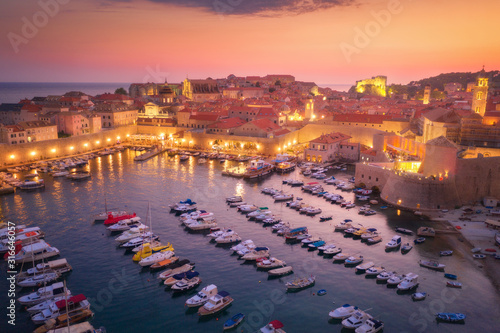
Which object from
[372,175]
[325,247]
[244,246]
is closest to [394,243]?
[325,247]

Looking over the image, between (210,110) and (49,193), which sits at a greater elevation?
(210,110)

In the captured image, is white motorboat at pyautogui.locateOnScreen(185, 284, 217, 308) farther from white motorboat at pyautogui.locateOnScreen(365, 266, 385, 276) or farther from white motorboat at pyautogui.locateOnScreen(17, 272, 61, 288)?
white motorboat at pyautogui.locateOnScreen(365, 266, 385, 276)

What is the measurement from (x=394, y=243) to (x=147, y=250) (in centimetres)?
1124

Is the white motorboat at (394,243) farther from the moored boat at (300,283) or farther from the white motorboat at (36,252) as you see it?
the white motorboat at (36,252)

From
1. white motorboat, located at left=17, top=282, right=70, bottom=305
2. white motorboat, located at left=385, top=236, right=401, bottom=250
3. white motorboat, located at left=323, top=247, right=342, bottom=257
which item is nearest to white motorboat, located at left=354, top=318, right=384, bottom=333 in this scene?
white motorboat, located at left=323, top=247, right=342, bottom=257

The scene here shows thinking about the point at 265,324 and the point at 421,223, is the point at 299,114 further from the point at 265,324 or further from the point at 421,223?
the point at 265,324

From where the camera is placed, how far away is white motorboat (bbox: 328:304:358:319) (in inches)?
490

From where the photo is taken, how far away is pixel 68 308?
483 inches

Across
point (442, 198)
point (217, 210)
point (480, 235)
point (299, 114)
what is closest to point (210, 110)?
point (299, 114)

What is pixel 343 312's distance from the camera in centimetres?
1254

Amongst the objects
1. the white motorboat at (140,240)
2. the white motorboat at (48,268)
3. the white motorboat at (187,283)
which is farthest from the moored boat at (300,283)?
the white motorboat at (48,268)

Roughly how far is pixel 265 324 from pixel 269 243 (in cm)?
590

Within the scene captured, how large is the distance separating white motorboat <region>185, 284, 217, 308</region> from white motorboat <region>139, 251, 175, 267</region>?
3173mm

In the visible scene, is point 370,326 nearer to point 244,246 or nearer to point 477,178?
point 244,246
